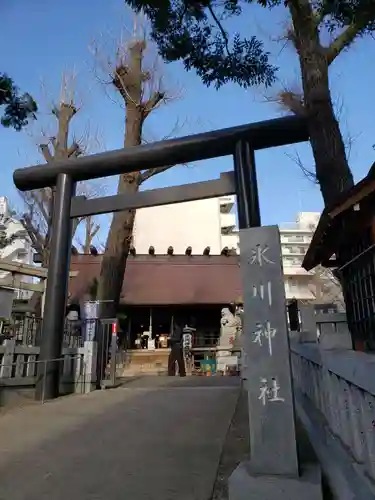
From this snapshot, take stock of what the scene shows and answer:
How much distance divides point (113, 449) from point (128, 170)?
6049 mm

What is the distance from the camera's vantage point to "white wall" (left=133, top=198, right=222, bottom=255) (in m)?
38.1

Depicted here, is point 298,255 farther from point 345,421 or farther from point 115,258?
point 345,421

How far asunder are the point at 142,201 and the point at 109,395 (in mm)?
3877

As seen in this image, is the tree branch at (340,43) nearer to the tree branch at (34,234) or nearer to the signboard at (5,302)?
the signboard at (5,302)

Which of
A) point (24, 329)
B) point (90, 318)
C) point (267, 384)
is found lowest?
point (267, 384)

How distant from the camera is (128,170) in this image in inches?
343

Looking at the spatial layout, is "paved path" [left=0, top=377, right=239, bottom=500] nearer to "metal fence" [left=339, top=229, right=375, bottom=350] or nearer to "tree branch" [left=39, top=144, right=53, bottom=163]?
"metal fence" [left=339, top=229, right=375, bottom=350]

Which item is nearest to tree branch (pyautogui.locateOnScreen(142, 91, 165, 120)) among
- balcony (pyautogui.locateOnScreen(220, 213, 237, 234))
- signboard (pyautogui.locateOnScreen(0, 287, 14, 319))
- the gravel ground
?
signboard (pyautogui.locateOnScreen(0, 287, 14, 319))

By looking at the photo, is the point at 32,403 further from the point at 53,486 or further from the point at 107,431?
the point at 53,486

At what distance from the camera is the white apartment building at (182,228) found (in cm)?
3806

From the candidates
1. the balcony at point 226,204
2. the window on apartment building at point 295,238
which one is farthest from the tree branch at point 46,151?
the window on apartment building at point 295,238

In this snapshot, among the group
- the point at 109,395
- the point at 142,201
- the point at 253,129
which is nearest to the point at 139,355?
the point at 109,395

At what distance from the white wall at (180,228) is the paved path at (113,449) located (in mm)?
31390

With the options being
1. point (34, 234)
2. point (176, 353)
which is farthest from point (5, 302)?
point (34, 234)
